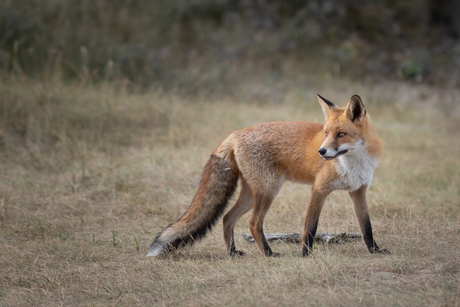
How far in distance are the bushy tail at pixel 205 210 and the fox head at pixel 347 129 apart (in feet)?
3.18

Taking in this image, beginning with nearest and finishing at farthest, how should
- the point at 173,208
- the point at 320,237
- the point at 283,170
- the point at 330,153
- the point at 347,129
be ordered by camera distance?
1. the point at 330,153
2. the point at 347,129
3. the point at 283,170
4. the point at 320,237
5. the point at 173,208

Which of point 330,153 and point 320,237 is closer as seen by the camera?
point 330,153

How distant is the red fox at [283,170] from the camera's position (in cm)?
353

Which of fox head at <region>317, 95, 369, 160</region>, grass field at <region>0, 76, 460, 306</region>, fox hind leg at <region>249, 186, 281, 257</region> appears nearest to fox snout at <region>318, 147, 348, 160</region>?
fox head at <region>317, 95, 369, 160</region>

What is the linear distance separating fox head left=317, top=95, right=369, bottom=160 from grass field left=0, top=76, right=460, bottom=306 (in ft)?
2.96

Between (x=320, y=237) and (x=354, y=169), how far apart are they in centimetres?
85

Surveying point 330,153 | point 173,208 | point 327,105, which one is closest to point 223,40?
point 173,208

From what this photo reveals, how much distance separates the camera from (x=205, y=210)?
3662 millimetres

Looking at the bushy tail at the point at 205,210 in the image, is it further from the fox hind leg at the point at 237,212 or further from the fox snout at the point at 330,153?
the fox snout at the point at 330,153

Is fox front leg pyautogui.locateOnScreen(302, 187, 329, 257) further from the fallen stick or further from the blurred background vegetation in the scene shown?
the blurred background vegetation

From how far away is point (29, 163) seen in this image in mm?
6188

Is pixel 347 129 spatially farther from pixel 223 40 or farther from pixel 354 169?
pixel 223 40

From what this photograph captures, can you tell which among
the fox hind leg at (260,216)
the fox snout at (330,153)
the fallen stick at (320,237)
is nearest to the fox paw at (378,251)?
the fallen stick at (320,237)

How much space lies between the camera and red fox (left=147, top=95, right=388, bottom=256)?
3.53 m
